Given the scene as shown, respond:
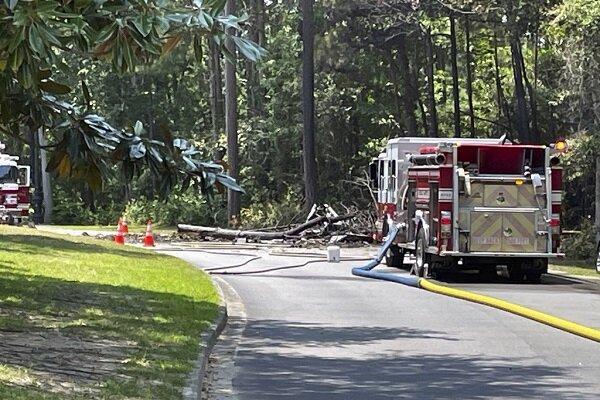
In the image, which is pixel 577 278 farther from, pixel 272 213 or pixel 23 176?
pixel 272 213

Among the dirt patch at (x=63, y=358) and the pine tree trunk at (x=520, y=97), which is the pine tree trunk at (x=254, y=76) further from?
the dirt patch at (x=63, y=358)

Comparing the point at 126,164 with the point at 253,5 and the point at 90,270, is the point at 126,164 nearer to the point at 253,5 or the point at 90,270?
the point at 90,270

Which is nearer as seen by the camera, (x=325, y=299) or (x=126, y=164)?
(x=126, y=164)

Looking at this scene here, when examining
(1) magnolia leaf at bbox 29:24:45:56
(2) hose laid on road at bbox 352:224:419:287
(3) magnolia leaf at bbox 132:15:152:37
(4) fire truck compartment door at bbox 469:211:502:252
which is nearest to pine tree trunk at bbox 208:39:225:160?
(2) hose laid on road at bbox 352:224:419:287

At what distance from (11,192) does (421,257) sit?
23585 mm

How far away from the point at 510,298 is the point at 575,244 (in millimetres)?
15265

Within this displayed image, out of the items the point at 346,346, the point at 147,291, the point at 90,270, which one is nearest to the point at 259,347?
the point at 346,346

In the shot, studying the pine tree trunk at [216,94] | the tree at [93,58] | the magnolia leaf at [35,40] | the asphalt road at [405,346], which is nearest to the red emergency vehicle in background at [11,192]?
the pine tree trunk at [216,94]

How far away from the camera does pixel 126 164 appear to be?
12.3 metres

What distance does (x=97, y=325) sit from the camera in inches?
536

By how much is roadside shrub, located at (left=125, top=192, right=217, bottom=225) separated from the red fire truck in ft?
98.4

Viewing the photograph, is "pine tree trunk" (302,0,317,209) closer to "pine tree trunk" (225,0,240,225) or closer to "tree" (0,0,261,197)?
"pine tree trunk" (225,0,240,225)

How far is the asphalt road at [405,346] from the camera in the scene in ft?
36.1

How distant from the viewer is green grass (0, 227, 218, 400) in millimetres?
9734
